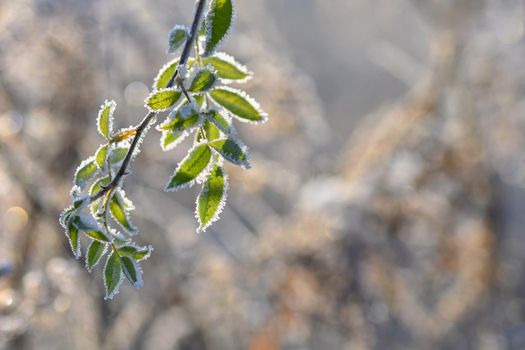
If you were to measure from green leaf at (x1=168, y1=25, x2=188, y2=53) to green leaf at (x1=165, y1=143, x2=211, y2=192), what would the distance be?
0.16 m

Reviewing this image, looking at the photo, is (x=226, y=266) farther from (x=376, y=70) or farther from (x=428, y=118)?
(x=376, y=70)

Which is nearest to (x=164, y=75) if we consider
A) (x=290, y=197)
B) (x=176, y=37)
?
(x=176, y=37)

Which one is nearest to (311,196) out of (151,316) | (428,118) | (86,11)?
(428,118)

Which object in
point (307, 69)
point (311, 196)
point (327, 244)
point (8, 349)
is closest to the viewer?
point (8, 349)

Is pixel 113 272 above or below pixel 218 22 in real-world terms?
below

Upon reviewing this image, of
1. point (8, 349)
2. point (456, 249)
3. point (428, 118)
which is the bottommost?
point (8, 349)

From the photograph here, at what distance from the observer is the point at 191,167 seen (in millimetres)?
825

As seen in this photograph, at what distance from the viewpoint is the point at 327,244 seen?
2.92 m

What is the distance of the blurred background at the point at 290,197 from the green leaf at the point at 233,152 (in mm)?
1647

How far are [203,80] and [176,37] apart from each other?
0.36 feet

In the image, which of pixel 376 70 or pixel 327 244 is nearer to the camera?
pixel 327 244

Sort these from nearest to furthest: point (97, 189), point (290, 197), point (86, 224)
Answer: point (86, 224), point (97, 189), point (290, 197)

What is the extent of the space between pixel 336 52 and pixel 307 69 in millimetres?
1684

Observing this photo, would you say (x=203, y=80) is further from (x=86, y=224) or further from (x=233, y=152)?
(x=86, y=224)
